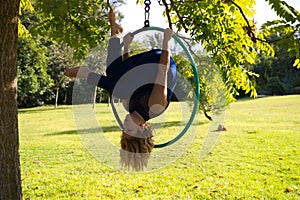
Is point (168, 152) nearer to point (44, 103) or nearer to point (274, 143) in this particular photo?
point (274, 143)

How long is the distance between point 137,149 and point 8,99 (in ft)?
3.73

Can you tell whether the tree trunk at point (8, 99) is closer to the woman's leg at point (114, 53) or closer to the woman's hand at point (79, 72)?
the woman's hand at point (79, 72)

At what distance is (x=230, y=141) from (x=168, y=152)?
2.20m

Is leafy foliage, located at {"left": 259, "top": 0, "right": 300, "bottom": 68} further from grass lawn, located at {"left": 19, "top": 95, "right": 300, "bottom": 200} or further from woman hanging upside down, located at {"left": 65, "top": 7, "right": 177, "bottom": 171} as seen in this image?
grass lawn, located at {"left": 19, "top": 95, "right": 300, "bottom": 200}

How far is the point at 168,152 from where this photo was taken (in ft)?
28.3

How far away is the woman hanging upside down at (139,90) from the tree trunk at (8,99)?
59 cm

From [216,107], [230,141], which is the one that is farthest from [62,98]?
[230,141]

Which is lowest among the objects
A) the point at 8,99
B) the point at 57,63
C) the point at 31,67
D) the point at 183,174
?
the point at 183,174

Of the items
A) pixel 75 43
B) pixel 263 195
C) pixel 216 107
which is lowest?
pixel 263 195

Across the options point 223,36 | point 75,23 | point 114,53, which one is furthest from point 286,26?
point 75,23

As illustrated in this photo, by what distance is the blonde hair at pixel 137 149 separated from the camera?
2519mm

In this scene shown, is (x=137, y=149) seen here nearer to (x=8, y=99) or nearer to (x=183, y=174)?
(x=8, y=99)

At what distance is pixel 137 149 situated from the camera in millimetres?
2529

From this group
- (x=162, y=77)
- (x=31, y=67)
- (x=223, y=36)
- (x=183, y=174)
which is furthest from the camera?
(x=31, y=67)
